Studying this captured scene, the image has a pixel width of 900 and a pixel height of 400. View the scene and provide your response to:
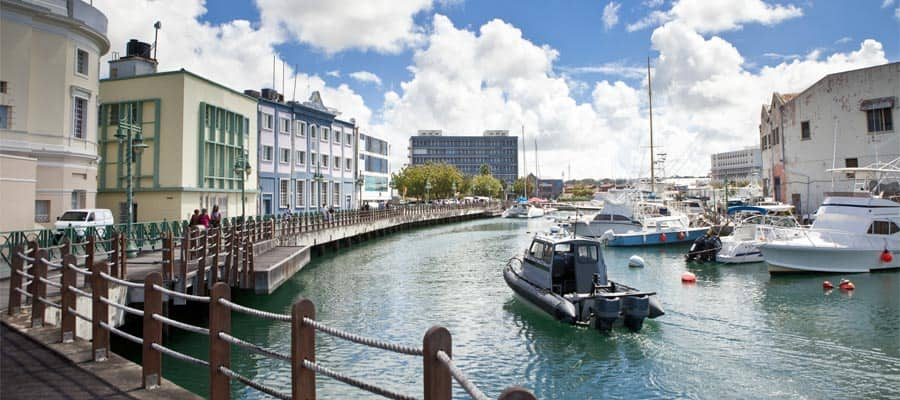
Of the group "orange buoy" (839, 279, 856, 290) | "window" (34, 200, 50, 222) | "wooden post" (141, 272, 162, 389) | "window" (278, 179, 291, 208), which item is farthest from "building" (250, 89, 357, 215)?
"wooden post" (141, 272, 162, 389)

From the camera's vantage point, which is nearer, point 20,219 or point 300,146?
point 20,219

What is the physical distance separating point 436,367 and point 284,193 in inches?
1933

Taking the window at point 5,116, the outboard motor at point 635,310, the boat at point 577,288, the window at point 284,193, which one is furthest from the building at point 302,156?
the outboard motor at point 635,310

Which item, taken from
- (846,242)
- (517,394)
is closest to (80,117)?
(517,394)

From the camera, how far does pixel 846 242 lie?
2673 cm

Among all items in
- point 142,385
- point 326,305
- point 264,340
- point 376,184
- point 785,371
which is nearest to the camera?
point 142,385

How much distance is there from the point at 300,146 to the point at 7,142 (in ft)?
91.7

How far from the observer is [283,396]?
5008 millimetres

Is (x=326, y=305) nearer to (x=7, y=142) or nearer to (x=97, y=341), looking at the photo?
(x=97, y=341)

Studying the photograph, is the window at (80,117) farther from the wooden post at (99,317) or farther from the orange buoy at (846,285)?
the orange buoy at (846,285)

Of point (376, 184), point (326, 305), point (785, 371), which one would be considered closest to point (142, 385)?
point (785, 371)

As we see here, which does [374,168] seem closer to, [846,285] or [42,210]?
[42,210]

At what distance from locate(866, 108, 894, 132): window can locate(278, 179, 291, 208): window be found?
151 feet

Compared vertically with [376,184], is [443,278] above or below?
below
